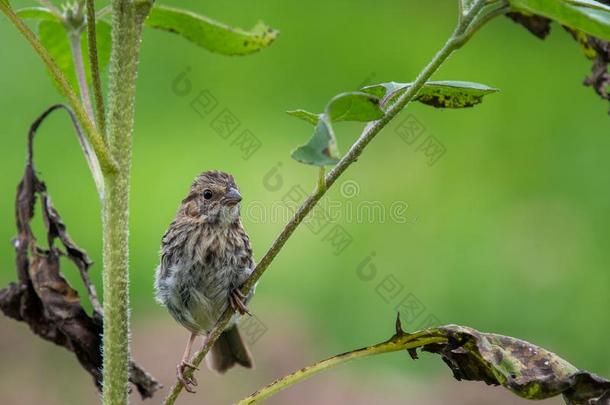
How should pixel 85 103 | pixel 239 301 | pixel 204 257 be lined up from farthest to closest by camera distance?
pixel 204 257, pixel 239 301, pixel 85 103

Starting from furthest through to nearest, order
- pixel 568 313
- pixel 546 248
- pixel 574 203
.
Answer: pixel 574 203 < pixel 546 248 < pixel 568 313

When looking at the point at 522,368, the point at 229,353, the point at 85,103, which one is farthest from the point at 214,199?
the point at 522,368

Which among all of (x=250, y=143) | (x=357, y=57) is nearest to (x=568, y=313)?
(x=250, y=143)

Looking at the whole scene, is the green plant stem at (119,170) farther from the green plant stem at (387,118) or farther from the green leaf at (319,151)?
the green leaf at (319,151)

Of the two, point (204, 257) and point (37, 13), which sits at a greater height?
point (37, 13)

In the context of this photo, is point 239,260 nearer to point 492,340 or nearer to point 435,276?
point 492,340

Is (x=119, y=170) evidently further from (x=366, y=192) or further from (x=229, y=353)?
(x=366, y=192)
